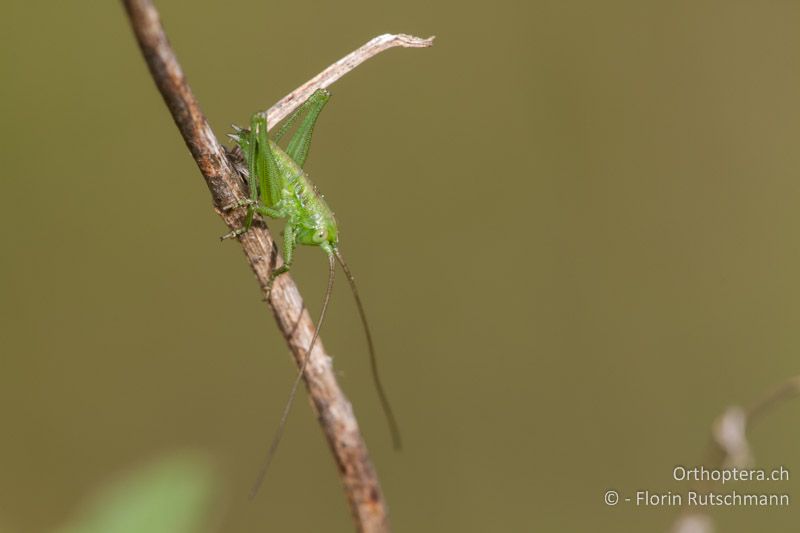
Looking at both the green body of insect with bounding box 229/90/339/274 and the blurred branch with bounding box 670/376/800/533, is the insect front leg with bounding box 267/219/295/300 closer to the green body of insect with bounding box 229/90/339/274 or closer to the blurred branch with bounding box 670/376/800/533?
the green body of insect with bounding box 229/90/339/274

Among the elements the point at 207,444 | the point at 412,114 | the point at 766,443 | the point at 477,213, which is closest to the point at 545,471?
the point at 766,443

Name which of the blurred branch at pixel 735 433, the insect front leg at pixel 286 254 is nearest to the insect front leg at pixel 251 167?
the insect front leg at pixel 286 254

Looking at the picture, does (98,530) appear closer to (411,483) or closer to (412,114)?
(411,483)

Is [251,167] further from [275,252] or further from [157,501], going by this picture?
[157,501]

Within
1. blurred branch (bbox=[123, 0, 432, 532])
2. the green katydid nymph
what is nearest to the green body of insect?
the green katydid nymph

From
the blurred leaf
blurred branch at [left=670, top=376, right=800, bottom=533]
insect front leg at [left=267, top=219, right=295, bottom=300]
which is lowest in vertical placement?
blurred branch at [left=670, top=376, right=800, bottom=533]

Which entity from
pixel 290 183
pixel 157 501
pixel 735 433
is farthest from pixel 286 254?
pixel 735 433

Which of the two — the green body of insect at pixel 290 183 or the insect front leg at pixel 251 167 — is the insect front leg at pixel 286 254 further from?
the insect front leg at pixel 251 167
